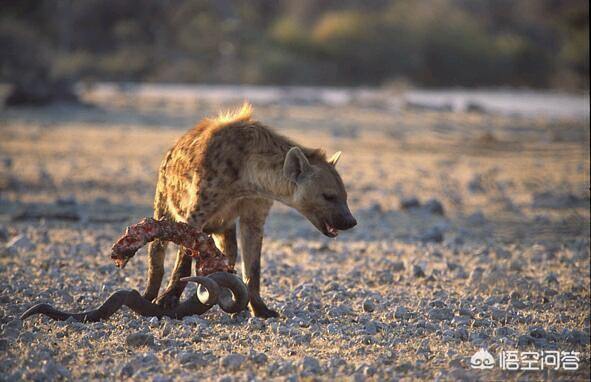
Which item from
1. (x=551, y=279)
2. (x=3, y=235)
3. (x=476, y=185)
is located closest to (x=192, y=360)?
(x=551, y=279)

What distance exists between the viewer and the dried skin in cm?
561

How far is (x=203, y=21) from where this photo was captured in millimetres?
38062

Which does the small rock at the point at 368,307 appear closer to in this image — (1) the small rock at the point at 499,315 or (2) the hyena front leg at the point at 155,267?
(1) the small rock at the point at 499,315

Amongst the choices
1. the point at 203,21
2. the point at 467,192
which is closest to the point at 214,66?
the point at 203,21

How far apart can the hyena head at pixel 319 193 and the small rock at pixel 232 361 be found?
1.27 m

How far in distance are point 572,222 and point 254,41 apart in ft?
110

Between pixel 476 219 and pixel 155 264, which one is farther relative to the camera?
pixel 476 219

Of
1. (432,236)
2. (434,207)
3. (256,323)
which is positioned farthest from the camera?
(434,207)

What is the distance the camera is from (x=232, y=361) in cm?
474

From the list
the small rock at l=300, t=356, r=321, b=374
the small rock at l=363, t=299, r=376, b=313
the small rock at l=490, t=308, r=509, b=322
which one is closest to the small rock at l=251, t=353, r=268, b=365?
the small rock at l=300, t=356, r=321, b=374

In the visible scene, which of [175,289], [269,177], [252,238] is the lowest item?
[175,289]

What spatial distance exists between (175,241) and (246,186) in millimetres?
554

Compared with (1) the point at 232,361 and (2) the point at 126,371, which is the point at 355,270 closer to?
(1) the point at 232,361

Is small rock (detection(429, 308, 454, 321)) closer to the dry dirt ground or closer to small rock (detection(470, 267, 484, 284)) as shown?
the dry dirt ground
